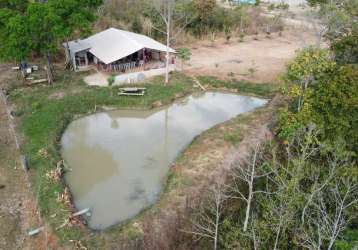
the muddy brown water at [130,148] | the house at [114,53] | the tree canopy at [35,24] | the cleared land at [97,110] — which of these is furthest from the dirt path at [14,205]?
the house at [114,53]

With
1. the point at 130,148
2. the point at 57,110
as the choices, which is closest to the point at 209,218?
the point at 130,148

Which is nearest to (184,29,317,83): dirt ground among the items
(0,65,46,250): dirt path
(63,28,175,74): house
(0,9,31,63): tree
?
(63,28,175,74): house

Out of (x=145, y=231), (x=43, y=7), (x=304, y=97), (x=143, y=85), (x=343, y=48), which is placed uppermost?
(x=43, y=7)

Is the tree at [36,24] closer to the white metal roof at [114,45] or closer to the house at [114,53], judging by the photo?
the white metal roof at [114,45]

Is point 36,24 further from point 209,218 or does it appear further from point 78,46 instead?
point 209,218

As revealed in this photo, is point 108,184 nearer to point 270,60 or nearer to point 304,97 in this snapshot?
point 304,97

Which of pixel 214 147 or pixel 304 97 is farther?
pixel 214 147

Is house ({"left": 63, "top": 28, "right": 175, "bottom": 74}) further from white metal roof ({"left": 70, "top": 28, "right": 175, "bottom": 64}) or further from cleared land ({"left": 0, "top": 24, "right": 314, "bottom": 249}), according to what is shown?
cleared land ({"left": 0, "top": 24, "right": 314, "bottom": 249})

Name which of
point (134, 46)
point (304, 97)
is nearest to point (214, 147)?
point (304, 97)
